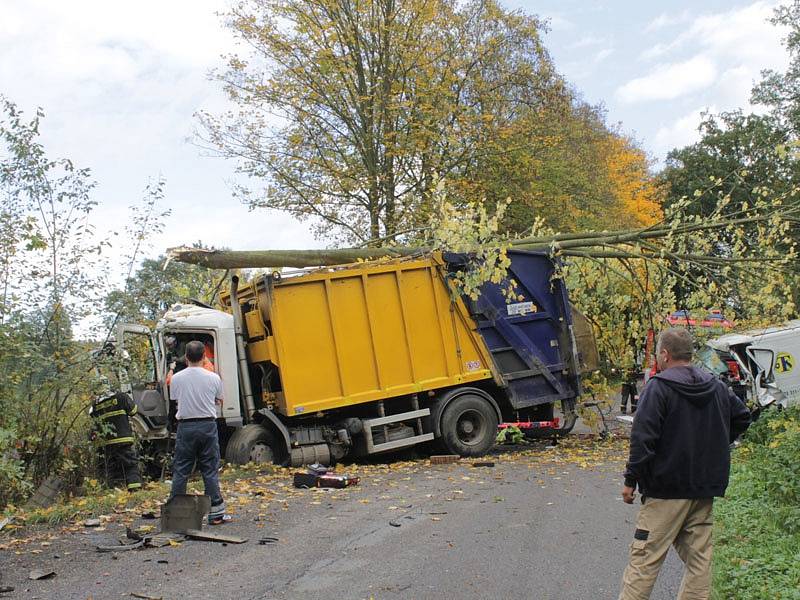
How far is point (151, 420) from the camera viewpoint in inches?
406

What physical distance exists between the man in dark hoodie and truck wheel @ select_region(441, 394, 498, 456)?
7934 mm

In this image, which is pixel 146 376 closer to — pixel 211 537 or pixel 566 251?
pixel 211 537

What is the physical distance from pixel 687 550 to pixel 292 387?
7.47m

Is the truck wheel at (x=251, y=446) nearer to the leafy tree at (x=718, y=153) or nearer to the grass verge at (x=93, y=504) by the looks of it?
the grass verge at (x=93, y=504)

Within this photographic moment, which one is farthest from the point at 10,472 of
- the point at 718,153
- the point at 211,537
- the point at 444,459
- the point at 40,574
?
the point at 718,153

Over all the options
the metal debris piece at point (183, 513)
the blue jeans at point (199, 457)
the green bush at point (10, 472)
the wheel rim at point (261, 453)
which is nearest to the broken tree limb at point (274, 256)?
the wheel rim at point (261, 453)

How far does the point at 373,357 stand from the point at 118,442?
3730mm

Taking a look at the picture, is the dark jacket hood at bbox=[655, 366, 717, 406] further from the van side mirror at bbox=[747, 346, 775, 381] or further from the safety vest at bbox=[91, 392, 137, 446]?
the van side mirror at bbox=[747, 346, 775, 381]

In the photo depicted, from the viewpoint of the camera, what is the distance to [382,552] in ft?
21.0

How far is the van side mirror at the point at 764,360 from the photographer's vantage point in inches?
525

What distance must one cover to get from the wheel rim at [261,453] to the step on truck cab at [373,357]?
0.03m

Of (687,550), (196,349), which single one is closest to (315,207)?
(196,349)

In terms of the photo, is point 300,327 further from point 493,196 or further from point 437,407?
point 493,196

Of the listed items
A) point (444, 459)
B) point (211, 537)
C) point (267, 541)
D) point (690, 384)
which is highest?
point (690, 384)
